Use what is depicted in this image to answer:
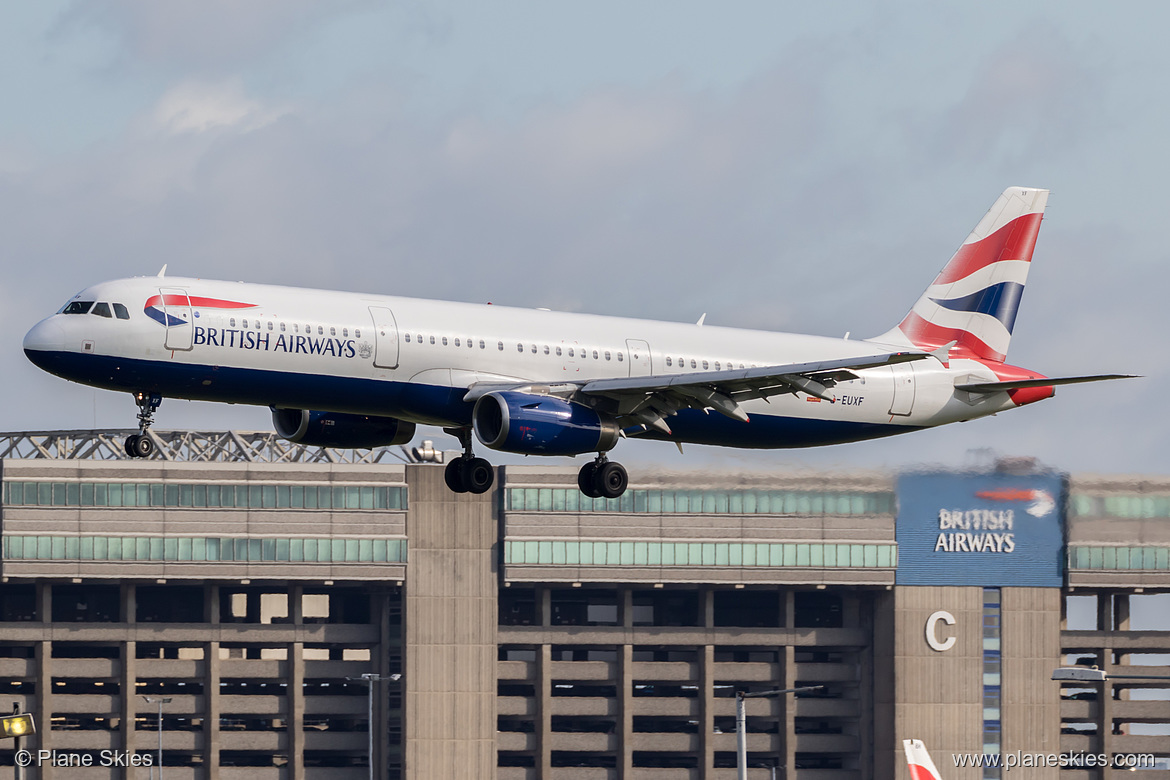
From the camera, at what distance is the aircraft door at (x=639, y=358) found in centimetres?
5684

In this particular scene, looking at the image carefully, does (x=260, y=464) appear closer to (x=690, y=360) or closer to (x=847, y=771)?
(x=847, y=771)

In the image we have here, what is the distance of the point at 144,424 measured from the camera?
50.1 m

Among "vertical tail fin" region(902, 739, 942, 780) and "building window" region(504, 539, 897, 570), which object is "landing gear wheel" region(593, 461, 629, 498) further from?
"building window" region(504, 539, 897, 570)

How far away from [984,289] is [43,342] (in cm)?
3463

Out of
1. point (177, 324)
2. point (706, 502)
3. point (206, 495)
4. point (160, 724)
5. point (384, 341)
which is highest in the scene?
point (206, 495)

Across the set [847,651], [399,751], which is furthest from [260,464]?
[847,651]

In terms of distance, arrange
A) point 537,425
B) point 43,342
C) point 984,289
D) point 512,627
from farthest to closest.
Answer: point 512,627 < point 984,289 < point 537,425 < point 43,342

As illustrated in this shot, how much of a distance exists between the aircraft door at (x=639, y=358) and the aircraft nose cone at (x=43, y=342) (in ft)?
55.8

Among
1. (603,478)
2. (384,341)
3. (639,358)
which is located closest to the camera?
(384,341)

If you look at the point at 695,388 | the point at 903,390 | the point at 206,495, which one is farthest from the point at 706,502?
the point at 695,388

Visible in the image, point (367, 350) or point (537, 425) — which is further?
point (537, 425)

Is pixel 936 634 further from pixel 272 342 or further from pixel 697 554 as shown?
pixel 272 342

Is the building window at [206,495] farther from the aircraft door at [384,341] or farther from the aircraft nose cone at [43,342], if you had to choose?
the aircraft nose cone at [43,342]

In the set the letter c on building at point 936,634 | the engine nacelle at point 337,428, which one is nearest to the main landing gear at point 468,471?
the engine nacelle at point 337,428
